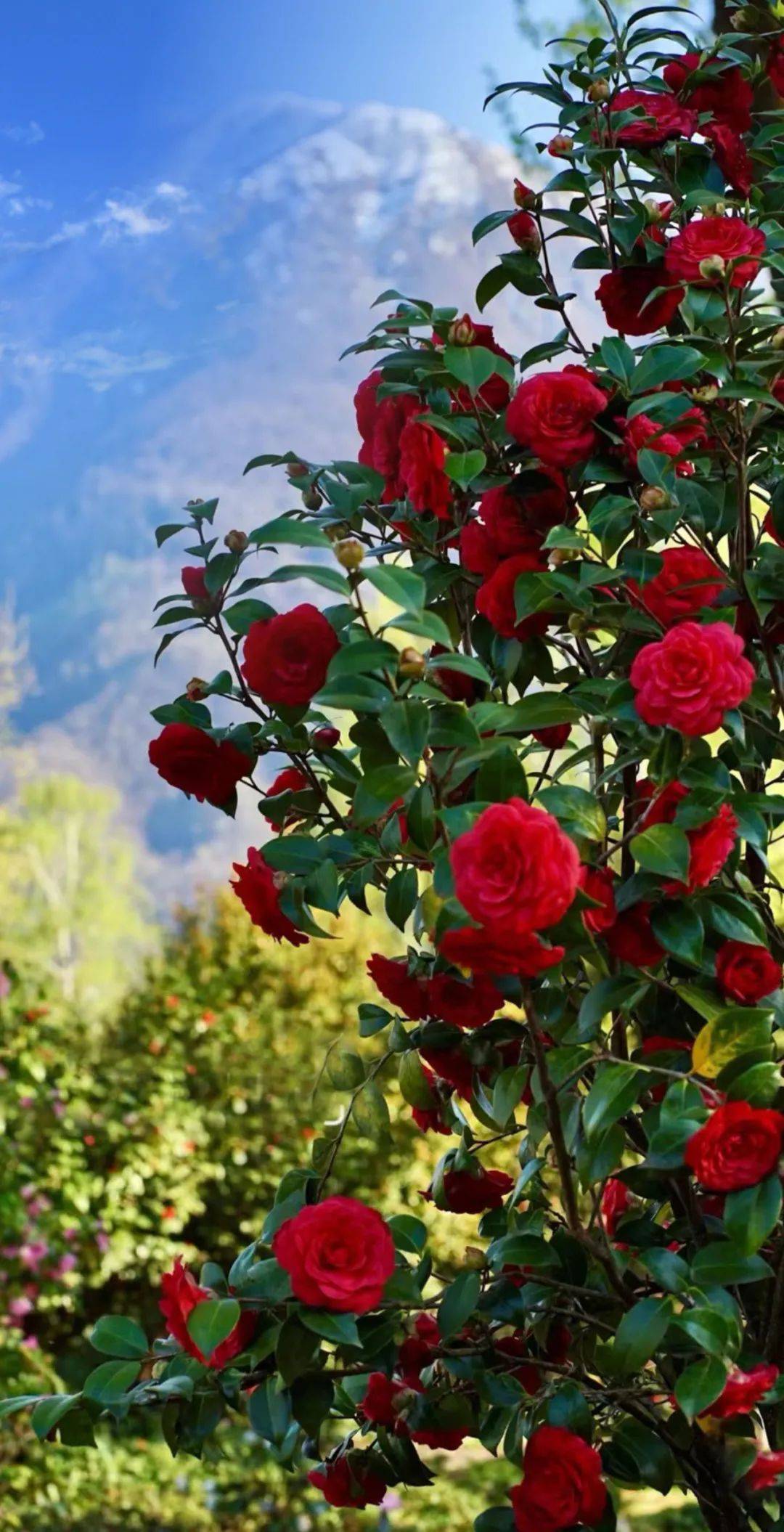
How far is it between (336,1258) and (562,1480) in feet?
0.82

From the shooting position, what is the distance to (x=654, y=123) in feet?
4.08

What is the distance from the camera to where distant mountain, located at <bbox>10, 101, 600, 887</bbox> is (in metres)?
11.2

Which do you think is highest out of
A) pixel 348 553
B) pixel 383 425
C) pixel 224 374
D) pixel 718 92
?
pixel 224 374

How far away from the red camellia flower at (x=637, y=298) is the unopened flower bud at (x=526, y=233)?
62 mm

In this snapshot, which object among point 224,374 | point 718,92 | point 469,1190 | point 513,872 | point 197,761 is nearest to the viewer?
point 513,872

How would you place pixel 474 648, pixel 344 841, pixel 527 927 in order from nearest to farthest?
1. pixel 527 927
2. pixel 344 841
3. pixel 474 648

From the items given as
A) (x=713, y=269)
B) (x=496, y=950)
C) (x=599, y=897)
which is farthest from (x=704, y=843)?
(x=713, y=269)

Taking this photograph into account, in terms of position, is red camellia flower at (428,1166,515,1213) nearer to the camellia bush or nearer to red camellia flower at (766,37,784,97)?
the camellia bush

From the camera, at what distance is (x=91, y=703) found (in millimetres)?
11258

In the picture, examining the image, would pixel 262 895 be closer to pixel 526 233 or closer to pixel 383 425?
pixel 383 425

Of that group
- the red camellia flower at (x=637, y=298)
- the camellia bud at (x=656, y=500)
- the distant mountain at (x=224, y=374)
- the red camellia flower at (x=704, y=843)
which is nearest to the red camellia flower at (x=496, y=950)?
the red camellia flower at (x=704, y=843)

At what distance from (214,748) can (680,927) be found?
0.36 m

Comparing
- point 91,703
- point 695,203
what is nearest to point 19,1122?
point 695,203

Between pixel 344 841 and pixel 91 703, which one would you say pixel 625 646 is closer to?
pixel 344 841
